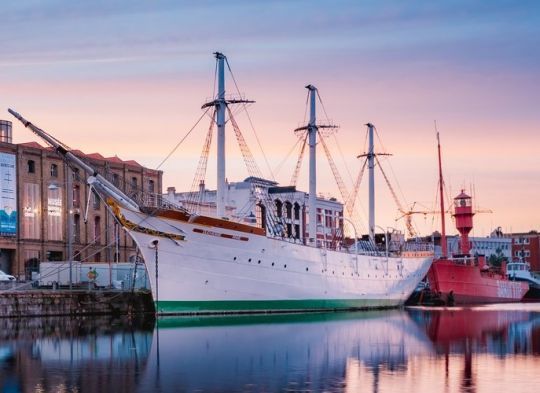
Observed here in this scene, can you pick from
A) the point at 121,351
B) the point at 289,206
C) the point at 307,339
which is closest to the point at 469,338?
the point at 307,339

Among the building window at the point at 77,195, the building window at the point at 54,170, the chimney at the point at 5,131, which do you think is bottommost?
the building window at the point at 77,195

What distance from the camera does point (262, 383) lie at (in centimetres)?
2714

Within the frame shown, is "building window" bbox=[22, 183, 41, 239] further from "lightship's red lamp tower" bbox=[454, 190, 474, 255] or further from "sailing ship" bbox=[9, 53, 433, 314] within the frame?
"lightship's red lamp tower" bbox=[454, 190, 474, 255]

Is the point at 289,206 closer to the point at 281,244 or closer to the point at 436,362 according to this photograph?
the point at 281,244

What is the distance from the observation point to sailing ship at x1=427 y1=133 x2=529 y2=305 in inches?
4316

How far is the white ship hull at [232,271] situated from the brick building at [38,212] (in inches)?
921

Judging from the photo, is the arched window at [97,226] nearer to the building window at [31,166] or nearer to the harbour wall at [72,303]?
the building window at [31,166]

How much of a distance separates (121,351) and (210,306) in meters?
27.3

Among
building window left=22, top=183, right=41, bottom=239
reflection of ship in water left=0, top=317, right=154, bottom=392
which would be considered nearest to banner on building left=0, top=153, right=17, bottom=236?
building window left=22, top=183, right=41, bottom=239

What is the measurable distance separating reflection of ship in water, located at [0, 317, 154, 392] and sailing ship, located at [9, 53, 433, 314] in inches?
262

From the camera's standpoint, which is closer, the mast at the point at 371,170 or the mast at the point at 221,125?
the mast at the point at 221,125

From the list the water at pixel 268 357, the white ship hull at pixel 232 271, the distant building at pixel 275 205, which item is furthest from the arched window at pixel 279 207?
the water at pixel 268 357

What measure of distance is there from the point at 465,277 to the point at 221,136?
54965 millimetres

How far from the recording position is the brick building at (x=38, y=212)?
95312 millimetres
